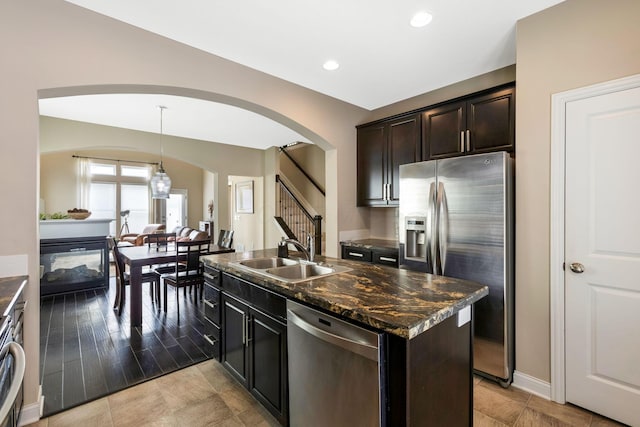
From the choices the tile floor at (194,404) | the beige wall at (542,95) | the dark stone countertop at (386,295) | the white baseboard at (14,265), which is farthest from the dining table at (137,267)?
the beige wall at (542,95)

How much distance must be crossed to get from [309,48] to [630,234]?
2701 mm

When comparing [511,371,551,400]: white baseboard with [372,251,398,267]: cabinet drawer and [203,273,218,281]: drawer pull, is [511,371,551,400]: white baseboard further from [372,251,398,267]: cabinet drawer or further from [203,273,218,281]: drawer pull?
[203,273,218,281]: drawer pull

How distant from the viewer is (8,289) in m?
1.59

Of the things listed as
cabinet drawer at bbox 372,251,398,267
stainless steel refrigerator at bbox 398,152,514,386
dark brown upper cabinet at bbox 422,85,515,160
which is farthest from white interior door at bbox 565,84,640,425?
cabinet drawer at bbox 372,251,398,267

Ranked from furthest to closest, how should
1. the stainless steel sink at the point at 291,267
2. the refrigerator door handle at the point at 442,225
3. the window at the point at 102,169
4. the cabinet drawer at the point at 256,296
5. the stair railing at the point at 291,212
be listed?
the window at the point at 102,169, the stair railing at the point at 291,212, the refrigerator door handle at the point at 442,225, the stainless steel sink at the point at 291,267, the cabinet drawer at the point at 256,296

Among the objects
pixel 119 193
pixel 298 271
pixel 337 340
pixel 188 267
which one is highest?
pixel 119 193

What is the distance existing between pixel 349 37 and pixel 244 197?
555 centimetres

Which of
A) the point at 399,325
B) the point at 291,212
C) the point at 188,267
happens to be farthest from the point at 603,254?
the point at 291,212

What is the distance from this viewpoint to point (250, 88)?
2926mm

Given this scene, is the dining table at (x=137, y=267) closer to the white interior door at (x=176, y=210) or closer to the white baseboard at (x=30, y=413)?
the white baseboard at (x=30, y=413)

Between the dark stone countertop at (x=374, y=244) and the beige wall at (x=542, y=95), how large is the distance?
4.42 feet

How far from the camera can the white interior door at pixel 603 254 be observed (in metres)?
1.83

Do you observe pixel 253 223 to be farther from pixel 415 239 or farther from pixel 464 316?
pixel 464 316

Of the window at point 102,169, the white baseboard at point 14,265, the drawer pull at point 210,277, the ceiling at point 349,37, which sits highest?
the ceiling at point 349,37
